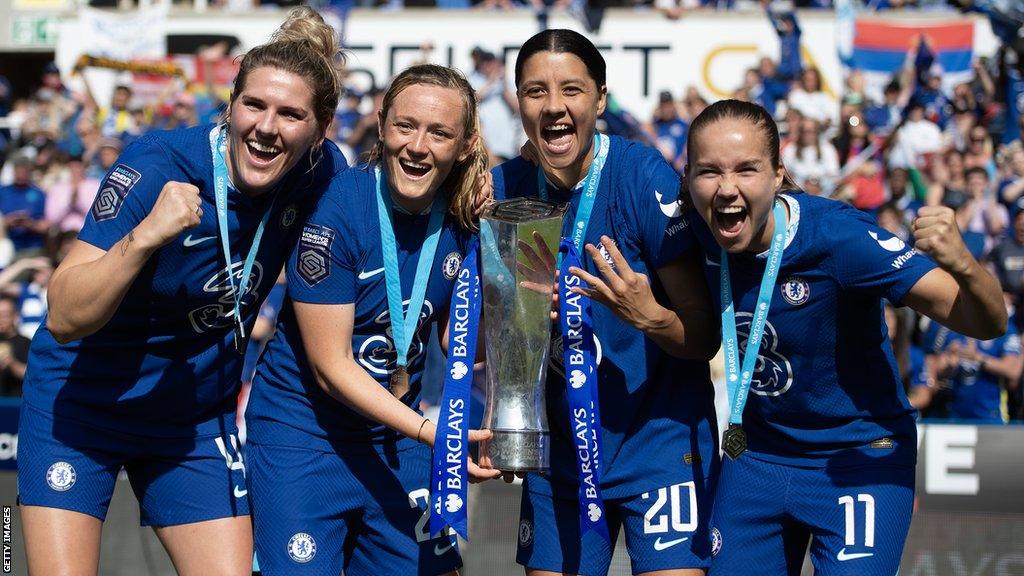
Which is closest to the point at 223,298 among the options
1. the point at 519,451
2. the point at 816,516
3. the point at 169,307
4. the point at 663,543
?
the point at 169,307

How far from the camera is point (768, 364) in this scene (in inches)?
158

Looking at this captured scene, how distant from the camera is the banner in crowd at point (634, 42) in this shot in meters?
14.4

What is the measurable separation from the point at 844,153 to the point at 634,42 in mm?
3881

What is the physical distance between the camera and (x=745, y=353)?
13.0 feet

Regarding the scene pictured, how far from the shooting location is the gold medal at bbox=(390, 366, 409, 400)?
163 inches

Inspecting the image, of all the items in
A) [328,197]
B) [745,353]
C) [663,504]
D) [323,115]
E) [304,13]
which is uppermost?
[304,13]

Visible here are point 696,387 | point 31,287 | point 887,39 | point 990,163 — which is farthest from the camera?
point 887,39

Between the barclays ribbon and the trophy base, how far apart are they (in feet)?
0.64

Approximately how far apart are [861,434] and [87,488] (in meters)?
2.55

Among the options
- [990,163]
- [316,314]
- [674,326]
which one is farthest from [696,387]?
[990,163]

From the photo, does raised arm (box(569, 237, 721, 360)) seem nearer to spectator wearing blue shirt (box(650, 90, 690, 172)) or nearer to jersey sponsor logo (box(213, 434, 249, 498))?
jersey sponsor logo (box(213, 434, 249, 498))

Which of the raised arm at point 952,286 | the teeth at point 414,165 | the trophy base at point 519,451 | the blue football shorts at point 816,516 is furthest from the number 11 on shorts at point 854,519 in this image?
the teeth at point 414,165

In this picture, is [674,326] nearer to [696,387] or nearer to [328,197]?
[696,387]

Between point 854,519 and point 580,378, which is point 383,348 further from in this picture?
point 854,519
